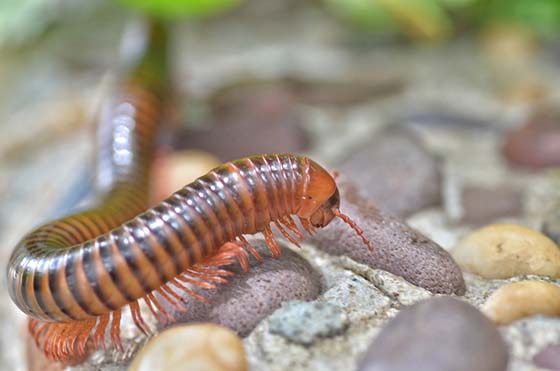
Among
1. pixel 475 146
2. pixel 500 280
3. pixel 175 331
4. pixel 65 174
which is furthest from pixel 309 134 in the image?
pixel 175 331

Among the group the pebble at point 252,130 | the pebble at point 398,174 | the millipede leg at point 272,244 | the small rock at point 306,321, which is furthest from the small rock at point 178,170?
the small rock at point 306,321

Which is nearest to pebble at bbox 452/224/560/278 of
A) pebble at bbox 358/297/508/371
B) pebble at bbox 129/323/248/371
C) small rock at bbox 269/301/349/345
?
pebble at bbox 358/297/508/371

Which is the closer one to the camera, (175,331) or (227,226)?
(175,331)

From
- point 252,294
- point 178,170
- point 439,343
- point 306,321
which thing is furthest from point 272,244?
point 178,170

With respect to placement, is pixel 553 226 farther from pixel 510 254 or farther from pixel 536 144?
pixel 536 144

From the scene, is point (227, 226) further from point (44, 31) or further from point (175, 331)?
point (44, 31)

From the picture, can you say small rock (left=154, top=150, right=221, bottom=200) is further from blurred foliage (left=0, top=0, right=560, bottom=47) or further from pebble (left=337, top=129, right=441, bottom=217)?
blurred foliage (left=0, top=0, right=560, bottom=47)
